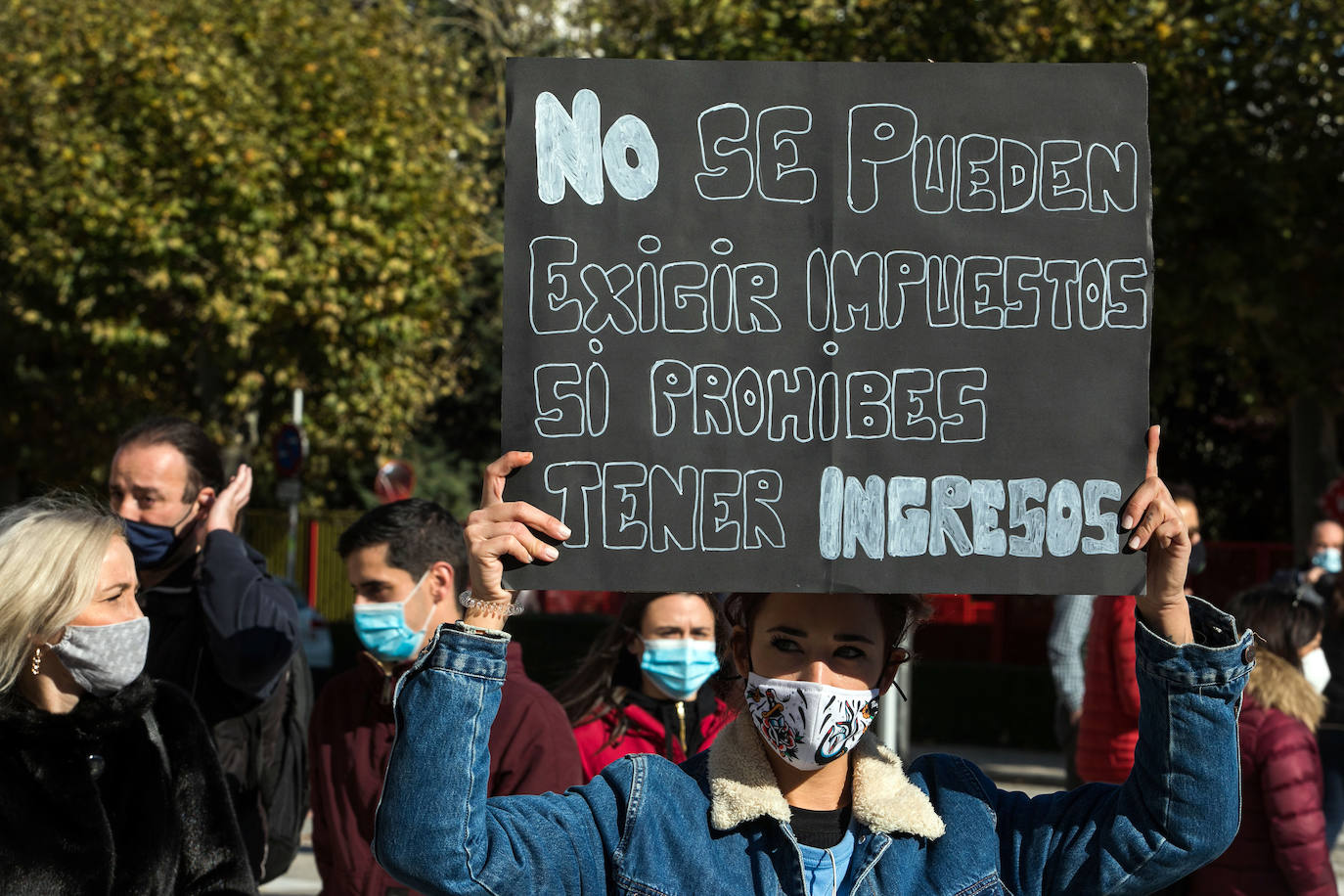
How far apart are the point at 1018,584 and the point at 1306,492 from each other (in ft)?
41.9

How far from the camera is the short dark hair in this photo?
13.9 feet

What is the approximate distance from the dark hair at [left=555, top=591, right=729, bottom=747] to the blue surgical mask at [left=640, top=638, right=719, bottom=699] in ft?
0.34

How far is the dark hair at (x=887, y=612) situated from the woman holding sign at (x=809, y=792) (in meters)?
0.04

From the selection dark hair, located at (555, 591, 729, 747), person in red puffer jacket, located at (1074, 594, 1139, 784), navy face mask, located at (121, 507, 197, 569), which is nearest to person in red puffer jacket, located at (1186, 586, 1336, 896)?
person in red puffer jacket, located at (1074, 594, 1139, 784)

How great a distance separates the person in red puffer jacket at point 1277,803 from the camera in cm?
420

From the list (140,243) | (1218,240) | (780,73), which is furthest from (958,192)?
(140,243)

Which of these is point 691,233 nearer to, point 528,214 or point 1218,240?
point 528,214

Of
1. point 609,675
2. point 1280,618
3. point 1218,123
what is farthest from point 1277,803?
point 1218,123

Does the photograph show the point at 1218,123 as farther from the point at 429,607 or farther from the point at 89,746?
the point at 89,746

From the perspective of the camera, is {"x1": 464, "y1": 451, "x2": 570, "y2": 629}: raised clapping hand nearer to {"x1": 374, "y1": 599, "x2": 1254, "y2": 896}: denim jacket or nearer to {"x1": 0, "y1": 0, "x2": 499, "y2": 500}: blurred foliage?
{"x1": 374, "y1": 599, "x2": 1254, "y2": 896}: denim jacket

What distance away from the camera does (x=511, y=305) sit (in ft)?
8.64

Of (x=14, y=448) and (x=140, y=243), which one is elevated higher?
(x=140, y=243)

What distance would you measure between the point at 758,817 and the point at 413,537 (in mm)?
1993

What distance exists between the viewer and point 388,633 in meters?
4.18
